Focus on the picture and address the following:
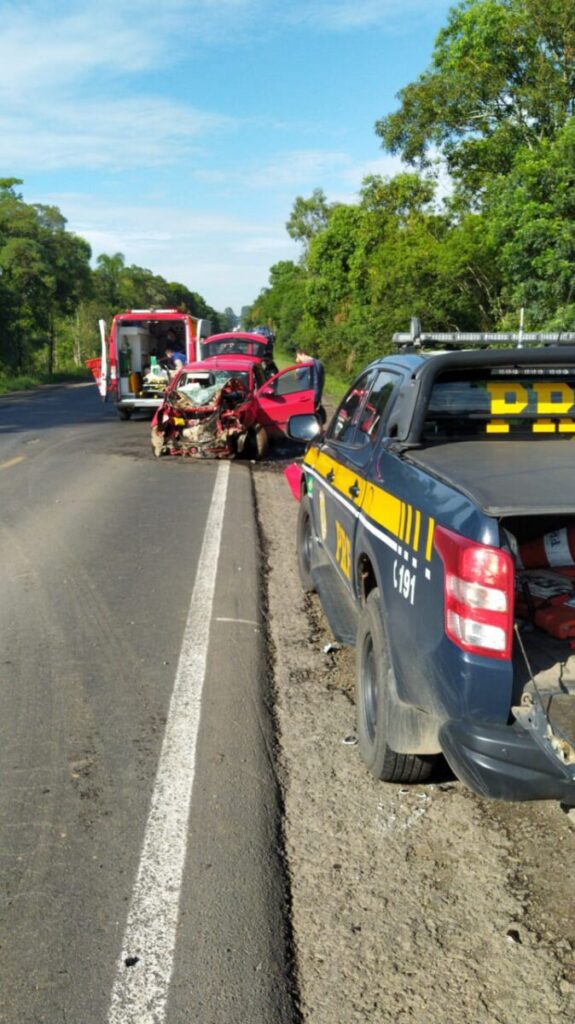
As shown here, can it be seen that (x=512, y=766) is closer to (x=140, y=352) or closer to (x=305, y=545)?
(x=305, y=545)

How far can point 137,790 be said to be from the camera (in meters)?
3.99

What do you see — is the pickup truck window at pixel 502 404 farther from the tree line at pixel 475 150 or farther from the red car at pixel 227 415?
the tree line at pixel 475 150

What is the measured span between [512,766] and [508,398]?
239 centimetres

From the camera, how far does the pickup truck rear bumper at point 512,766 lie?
2.97m

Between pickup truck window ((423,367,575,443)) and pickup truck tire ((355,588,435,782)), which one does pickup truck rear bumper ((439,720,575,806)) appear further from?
pickup truck window ((423,367,575,443))

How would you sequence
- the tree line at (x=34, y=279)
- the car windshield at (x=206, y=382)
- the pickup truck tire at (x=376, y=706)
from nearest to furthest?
1. the pickup truck tire at (x=376, y=706)
2. the car windshield at (x=206, y=382)
3. the tree line at (x=34, y=279)

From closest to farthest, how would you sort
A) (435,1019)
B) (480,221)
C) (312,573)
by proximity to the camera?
(435,1019) < (312,573) < (480,221)

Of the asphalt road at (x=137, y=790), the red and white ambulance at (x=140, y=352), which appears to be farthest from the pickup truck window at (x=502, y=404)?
the red and white ambulance at (x=140, y=352)

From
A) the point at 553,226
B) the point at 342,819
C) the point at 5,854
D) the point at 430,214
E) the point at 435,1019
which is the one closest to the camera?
the point at 435,1019

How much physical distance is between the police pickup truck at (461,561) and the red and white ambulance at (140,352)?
15621 millimetres

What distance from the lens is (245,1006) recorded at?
2705 mm

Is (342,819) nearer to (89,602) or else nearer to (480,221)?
(89,602)

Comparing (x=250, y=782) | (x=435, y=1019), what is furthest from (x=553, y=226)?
(x=435, y=1019)

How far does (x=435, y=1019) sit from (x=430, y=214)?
3006 centimetres
